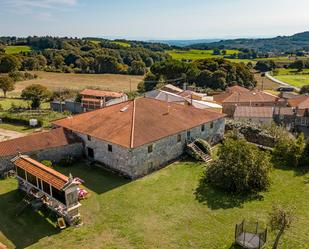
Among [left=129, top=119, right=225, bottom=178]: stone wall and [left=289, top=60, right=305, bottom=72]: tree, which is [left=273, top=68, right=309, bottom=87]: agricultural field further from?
[left=129, top=119, right=225, bottom=178]: stone wall

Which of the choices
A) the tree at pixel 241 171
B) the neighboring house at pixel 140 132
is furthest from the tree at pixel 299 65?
the tree at pixel 241 171

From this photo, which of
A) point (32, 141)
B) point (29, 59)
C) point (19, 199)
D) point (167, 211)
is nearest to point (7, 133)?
point (32, 141)

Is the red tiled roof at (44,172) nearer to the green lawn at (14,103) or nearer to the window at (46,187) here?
the window at (46,187)

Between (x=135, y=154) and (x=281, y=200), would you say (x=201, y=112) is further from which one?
(x=281, y=200)

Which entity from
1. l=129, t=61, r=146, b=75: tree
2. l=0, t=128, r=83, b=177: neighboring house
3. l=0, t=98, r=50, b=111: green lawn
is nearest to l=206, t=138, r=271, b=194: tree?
l=0, t=128, r=83, b=177: neighboring house

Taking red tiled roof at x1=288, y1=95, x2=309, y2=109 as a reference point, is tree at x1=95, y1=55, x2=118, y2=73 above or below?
above

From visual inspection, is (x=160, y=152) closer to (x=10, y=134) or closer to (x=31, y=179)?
(x=31, y=179)
